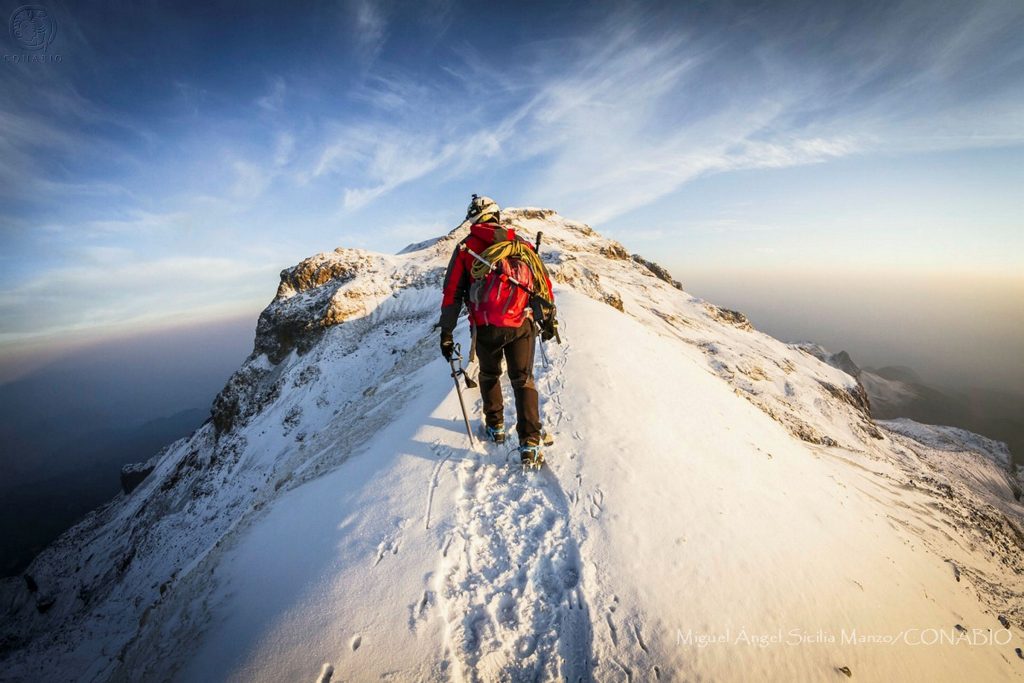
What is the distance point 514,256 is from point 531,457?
3.19 m

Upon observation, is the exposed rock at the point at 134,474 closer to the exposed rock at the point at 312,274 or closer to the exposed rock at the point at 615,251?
the exposed rock at the point at 312,274

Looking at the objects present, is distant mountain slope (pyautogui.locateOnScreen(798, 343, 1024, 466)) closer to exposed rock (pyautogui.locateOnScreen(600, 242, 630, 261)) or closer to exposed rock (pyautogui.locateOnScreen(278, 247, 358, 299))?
exposed rock (pyautogui.locateOnScreen(600, 242, 630, 261))

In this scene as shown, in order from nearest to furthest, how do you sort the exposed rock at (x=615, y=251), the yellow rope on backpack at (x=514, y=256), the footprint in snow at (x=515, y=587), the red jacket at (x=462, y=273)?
the footprint in snow at (x=515, y=587) → the yellow rope on backpack at (x=514, y=256) → the red jacket at (x=462, y=273) → the exposed rock at (x=615, y=251)

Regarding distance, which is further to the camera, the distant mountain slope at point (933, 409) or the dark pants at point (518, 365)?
the distant mountain slope at point (933, 409)

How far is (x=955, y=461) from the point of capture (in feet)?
87.1

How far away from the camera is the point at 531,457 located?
5.37 metres

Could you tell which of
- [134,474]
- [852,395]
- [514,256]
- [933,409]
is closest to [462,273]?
[514,256]

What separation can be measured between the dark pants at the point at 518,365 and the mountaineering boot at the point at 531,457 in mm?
78

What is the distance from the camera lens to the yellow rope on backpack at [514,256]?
204 inches

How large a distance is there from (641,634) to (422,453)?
3863mm

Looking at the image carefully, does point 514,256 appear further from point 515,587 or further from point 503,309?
point 515,587

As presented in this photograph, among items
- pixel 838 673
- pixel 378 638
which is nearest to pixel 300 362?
pixel 378 638

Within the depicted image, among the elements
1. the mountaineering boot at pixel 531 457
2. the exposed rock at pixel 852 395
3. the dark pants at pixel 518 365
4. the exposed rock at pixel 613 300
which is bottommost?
the exposed rock at pixel 852 395

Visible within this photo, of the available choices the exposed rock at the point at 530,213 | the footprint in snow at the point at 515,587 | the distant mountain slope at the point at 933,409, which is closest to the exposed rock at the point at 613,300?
the footprint in snow at the point at 515,587
